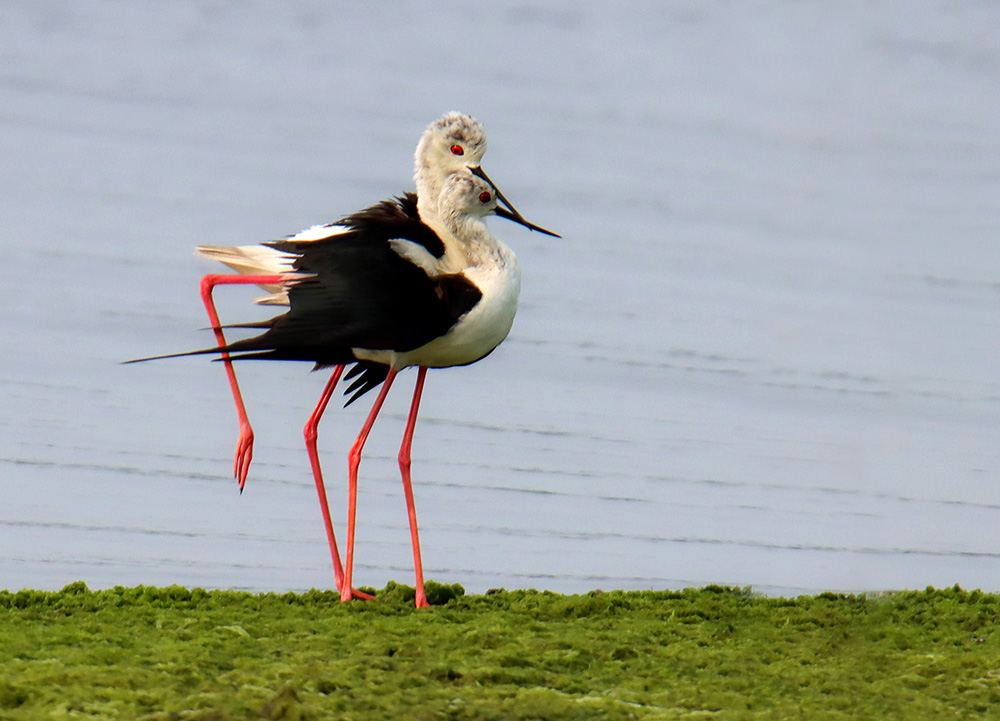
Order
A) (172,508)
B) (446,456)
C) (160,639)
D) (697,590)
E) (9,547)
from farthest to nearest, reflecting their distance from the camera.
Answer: (446,456), (172,508), (9,547), (697,590), (160,639)

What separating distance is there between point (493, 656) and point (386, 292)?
4.66 feet

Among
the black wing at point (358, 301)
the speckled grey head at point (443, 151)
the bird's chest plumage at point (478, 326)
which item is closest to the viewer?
the black wing at point (358, 301)

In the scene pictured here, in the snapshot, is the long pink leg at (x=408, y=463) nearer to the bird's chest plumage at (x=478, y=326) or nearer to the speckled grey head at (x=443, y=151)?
the bird's chest plumage at (x=478, y=326)

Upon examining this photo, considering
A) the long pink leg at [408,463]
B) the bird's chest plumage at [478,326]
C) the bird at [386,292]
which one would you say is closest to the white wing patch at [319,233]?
the bird at [386,292]

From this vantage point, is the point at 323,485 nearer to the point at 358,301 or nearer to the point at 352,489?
the point at 352,489

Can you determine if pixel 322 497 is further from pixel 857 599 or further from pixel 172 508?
pixel 857 599

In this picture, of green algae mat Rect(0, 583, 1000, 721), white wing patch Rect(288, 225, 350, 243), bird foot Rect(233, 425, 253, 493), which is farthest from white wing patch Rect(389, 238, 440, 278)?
green algae mat Rect(0, 583, 1000, 721)

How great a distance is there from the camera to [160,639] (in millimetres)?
3850

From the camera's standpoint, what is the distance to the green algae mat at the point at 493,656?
3260 millimetres

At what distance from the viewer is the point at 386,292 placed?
483cm

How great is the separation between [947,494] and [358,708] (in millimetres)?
4098

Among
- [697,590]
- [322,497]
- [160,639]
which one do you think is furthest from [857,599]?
[160,639]

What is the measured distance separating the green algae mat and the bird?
601 mm

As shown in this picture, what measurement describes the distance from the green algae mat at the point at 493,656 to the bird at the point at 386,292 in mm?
601
